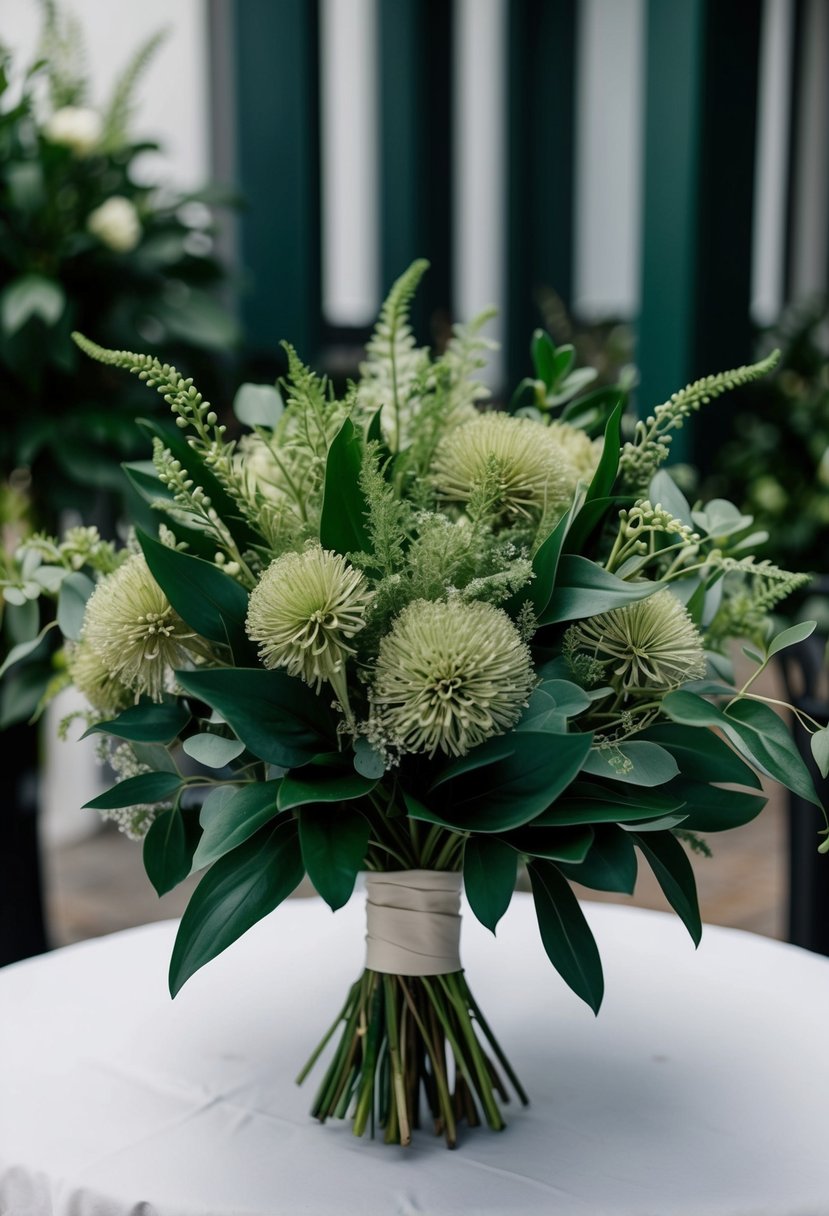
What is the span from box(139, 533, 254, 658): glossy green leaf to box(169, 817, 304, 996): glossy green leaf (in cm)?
13

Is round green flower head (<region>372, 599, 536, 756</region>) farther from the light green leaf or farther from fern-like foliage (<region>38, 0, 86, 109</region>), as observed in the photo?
fern-like foliage (<region>38, 0, 86, 109</region>)

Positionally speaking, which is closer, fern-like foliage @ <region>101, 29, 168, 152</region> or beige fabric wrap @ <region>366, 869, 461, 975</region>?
beige fabric wrap @ <region>366, 869, 461, 975</region>

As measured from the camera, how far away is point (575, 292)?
5.06 metres

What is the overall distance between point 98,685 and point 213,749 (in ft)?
0.59

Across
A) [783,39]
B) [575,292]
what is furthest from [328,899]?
[783,39]

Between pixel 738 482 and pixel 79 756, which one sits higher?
pixel 738 482

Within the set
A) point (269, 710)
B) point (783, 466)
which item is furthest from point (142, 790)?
point (783, 466)

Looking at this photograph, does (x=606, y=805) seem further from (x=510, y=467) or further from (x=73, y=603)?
(x=73, y=603)

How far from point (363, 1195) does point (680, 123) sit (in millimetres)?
2998

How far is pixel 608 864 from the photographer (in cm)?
85

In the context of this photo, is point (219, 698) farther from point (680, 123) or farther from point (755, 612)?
point (680, 123)

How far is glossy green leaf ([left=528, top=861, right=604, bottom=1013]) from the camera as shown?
34.0 inches

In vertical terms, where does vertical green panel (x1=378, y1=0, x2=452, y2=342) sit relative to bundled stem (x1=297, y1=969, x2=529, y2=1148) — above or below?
above

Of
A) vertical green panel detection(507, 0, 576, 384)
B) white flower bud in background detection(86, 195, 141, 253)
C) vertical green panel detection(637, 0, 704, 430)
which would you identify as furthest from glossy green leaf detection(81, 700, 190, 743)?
vertical green panel detection(507, 0, 576, 384)
